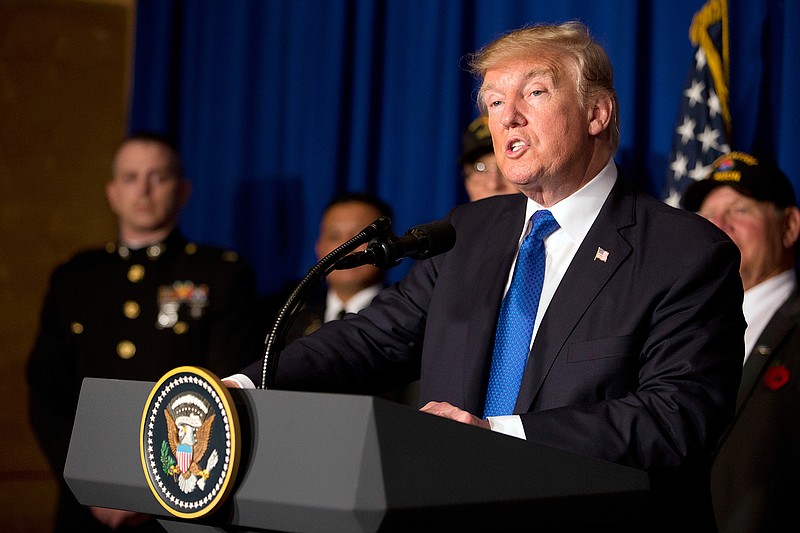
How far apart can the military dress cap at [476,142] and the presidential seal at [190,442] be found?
83.5 inches

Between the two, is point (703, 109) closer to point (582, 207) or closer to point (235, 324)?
point (582, 207)

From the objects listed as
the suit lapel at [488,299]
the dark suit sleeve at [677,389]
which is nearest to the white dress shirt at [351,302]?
the suit lapel at [488,299]

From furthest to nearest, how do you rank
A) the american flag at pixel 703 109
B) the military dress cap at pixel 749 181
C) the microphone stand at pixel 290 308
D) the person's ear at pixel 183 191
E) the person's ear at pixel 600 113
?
the person's ear at pixel 183 191, the american flag at pixel 703 109, the military dress cap at pixel 749 181, the person's ear at pixel 600 113, the microphone stand at pixel 290 308

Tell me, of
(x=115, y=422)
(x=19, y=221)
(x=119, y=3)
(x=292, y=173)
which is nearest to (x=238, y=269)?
(x=292, y=173)

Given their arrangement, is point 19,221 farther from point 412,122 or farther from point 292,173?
point 412,122

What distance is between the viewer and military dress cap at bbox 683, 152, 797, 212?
2875mm

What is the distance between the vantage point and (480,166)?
3336 millimetres

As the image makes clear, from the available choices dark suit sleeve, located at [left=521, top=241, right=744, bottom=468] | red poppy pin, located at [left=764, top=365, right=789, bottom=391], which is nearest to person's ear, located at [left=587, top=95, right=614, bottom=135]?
dark suit sleeve, located at [left=521, top=241, right=744, bottom=468]

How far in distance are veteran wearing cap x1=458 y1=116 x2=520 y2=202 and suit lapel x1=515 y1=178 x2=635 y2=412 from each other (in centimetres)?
144

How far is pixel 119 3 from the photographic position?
4.51 metres

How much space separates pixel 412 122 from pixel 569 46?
6.44 ft

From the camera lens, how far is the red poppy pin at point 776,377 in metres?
2.72

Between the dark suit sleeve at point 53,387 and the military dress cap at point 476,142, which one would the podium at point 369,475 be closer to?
the dark suit sleeve at point 53,387

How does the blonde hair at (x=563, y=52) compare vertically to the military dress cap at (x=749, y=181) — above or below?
above
